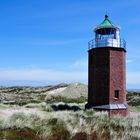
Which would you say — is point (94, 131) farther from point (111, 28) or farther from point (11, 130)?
point (111, 28)

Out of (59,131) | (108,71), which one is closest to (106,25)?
(108,71)

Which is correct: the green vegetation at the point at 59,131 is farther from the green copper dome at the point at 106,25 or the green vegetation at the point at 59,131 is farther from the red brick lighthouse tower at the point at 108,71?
the green copper dome at the point at 106,25

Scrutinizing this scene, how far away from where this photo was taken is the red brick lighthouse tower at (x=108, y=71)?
27562 mm

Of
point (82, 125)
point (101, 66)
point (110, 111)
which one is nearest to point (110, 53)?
point (101, 66)

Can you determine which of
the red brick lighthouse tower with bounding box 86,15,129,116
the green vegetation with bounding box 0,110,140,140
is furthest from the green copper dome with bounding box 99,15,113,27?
the green vegetation with bounding box 0,110,140,140

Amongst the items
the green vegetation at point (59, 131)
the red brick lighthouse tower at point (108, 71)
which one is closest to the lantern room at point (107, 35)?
the red brick lighthouse tower at point (108, 71)

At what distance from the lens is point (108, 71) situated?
2762 centimetres

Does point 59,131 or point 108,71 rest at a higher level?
point 108,71

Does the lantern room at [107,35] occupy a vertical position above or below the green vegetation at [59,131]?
above

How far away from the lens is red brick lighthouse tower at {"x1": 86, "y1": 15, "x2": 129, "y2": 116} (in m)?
27.6

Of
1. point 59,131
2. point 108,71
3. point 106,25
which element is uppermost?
point 106,25

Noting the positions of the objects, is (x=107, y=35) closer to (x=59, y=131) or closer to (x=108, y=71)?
(x=108, y=71)

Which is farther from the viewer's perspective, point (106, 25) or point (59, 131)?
point (106, 25)

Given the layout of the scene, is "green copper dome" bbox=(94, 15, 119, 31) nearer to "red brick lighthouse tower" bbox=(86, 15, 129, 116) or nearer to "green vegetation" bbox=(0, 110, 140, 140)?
"red brick lighthouse tower" bbox=(86, 15, 129, 116)
